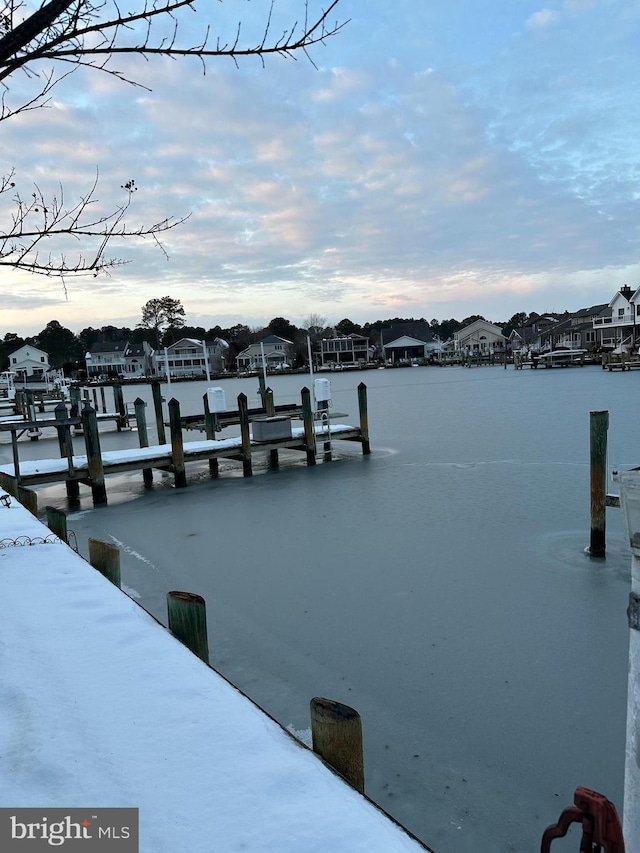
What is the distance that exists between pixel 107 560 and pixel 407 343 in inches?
4313

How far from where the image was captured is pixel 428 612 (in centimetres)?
685

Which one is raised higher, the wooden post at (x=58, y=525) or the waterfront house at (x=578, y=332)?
the waterfront house at (x=578, y=332)

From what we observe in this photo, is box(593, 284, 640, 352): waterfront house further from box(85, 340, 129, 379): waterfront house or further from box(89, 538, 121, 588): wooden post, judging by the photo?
box(85, 340, 129, 379): waterfront house

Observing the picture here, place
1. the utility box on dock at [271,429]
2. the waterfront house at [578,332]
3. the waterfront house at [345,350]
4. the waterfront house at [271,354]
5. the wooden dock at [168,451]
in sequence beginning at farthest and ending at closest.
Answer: the waterfront house at [345,350] < the waterfront house at [271,354] < the waterfront house at [578,332] < the utility box on dock at [271,429] < the wooden dock at [168,451]

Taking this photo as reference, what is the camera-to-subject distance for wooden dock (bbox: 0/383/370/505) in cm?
1293

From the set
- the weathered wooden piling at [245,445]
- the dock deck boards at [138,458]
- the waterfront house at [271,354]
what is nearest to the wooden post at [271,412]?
the dock deck boards at [138,458]

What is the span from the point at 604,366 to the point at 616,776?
213 ft

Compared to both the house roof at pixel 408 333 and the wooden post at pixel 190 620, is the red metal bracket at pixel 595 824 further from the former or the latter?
the house roof at pixel 408 333

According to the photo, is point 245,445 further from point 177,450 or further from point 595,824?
point 595,824

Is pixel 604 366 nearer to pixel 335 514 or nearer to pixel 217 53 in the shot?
pixel 335 514

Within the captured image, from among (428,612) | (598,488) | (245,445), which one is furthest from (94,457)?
(598,488)

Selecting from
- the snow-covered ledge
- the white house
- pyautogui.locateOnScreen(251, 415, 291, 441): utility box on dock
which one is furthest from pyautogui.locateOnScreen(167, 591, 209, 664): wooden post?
the white house

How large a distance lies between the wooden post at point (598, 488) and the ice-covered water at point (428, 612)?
0.35 metres

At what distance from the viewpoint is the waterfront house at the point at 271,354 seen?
110 m
